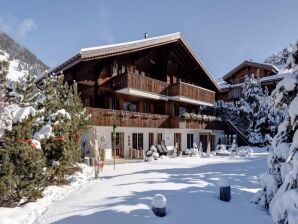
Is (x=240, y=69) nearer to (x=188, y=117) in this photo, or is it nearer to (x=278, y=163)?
(x=188, y=117)

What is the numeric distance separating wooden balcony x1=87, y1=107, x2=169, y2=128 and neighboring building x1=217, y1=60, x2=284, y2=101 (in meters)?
14.7

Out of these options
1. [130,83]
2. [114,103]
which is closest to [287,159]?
[130,83]

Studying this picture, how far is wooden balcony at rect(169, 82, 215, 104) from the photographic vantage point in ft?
83.4

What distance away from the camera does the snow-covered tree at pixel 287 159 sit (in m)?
5.10

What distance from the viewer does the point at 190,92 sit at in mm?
27016

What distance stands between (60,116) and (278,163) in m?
7.61

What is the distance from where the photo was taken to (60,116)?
11078mm

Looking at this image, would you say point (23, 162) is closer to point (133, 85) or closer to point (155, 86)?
point (133, 85)

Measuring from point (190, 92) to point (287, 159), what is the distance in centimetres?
2124

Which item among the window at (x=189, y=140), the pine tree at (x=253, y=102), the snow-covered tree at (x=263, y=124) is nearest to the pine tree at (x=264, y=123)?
the snow-covered tree at (x=263, y=124)

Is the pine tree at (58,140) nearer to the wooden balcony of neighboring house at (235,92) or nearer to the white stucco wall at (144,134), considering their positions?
the white stucco wall at (144,134)

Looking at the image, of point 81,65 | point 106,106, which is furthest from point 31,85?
point 106,106

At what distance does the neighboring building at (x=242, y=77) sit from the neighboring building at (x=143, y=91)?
4.31m

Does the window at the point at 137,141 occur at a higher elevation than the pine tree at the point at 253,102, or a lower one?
lower
